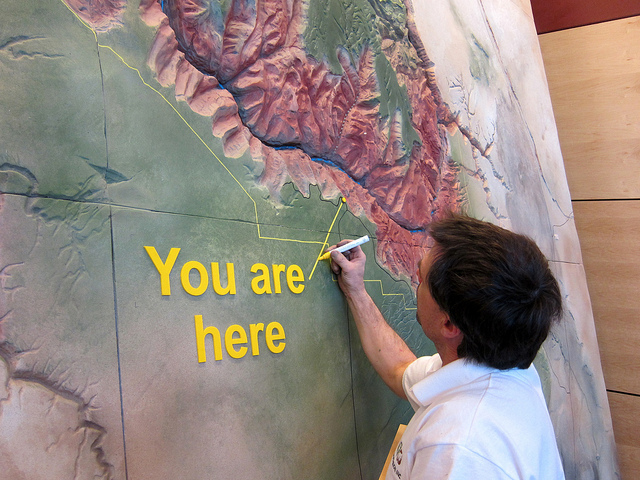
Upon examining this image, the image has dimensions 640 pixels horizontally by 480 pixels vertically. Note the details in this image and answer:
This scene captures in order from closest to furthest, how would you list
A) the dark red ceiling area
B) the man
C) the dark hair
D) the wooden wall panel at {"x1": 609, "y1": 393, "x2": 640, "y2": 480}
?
the man, the dark hair, the wooden wall panel at {"x1": 609, "y1": 393, "x2": 640, "y2": 480}, the dark red ceiling area

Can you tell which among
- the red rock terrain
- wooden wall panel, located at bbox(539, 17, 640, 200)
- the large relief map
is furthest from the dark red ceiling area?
the large relief map

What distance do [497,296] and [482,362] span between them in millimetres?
154

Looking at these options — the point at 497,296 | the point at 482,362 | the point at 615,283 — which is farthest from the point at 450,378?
the point at 615,283

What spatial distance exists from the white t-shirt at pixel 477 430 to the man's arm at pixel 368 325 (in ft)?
0.79

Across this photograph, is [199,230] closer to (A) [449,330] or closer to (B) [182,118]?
(B) [182,118]

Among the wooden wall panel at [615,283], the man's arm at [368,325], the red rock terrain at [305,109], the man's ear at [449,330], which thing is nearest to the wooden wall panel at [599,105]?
→ the wooden wall panel at [615,283]

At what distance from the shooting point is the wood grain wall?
3.24 meters

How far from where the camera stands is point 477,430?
861mm

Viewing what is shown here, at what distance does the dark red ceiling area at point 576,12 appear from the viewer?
351cm

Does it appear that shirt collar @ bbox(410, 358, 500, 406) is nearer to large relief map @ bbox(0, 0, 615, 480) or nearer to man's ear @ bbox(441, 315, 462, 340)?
man's ear @ bbox(441, 315, 462, 340)

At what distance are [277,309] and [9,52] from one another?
0.71 m

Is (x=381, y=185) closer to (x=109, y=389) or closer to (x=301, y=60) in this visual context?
(x=301, y=60)

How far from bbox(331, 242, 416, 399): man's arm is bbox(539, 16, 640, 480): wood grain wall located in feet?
8.77

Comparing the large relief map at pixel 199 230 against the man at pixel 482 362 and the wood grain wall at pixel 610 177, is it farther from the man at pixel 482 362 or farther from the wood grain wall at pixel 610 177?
the wood grain wall at pixel 610 177
